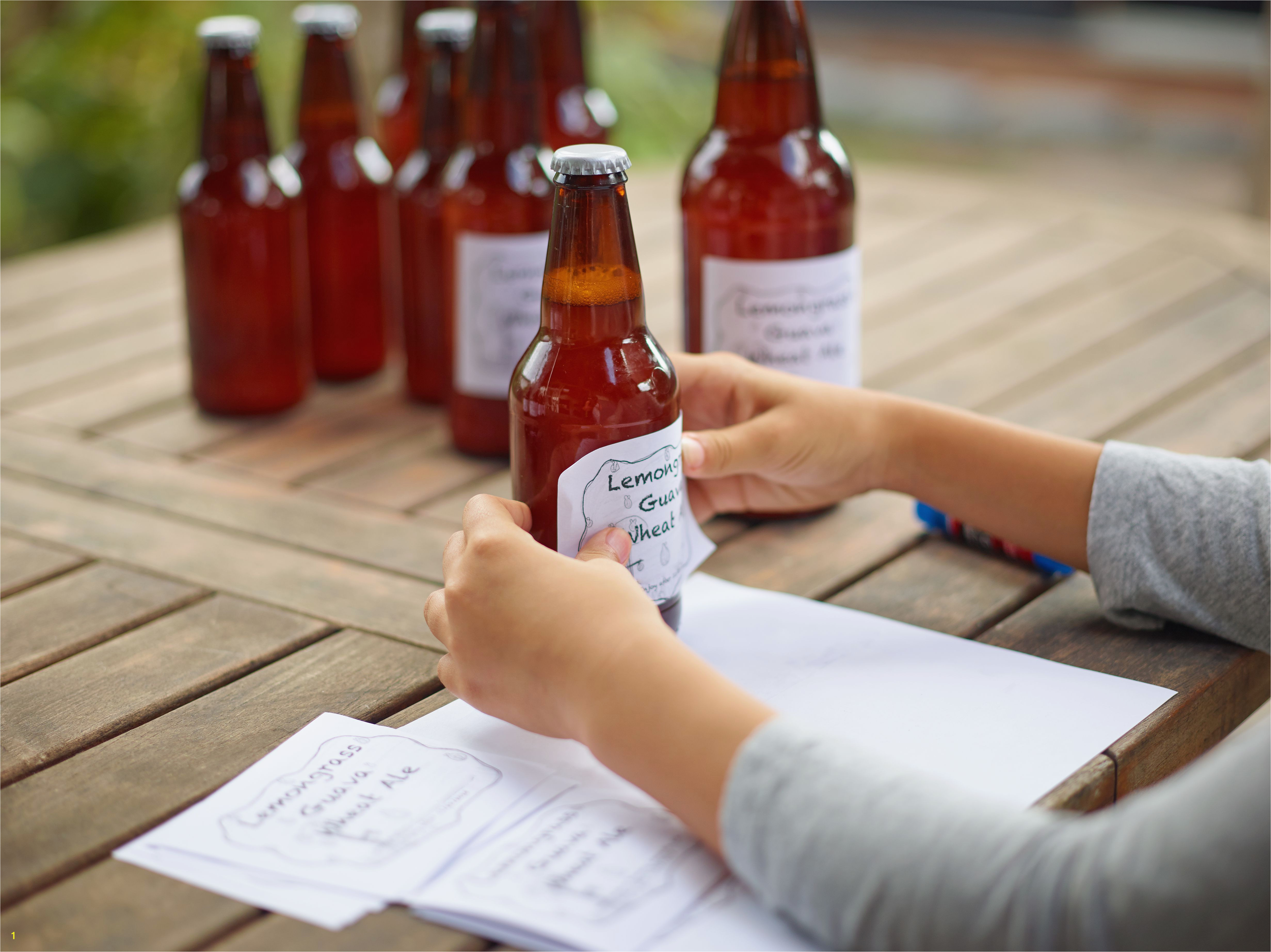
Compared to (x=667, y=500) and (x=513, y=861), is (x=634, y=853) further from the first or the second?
(x=667, y=500)

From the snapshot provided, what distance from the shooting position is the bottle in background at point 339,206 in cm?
129

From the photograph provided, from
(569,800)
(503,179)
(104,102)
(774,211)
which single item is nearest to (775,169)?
(774,211)

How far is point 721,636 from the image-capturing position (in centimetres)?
84

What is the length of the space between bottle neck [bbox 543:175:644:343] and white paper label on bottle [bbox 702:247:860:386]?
29 cm

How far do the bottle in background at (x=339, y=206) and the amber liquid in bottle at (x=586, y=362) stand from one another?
64 centimetres

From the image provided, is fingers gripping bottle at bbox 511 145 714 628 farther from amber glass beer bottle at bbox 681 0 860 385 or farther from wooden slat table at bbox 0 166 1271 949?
amber glass beer bottle at bbox 681 0 860 385

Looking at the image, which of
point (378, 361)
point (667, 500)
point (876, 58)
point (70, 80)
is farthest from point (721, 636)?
point (876, 58)

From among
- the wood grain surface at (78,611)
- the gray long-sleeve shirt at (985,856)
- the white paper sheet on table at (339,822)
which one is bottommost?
the white paper sheet on table at (339,822)

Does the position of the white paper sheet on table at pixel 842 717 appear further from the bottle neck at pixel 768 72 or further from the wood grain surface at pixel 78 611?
the bottle neck at pixel 768 72

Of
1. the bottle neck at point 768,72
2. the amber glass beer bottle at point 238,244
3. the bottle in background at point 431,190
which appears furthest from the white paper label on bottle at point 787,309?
the amber glass beer bottle at point 238,244

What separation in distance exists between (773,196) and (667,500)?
0.36 meters

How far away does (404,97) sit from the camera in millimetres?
1459

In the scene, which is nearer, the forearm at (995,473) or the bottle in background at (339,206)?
the forearm at (995,473)

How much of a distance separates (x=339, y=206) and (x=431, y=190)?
14 centimetres
